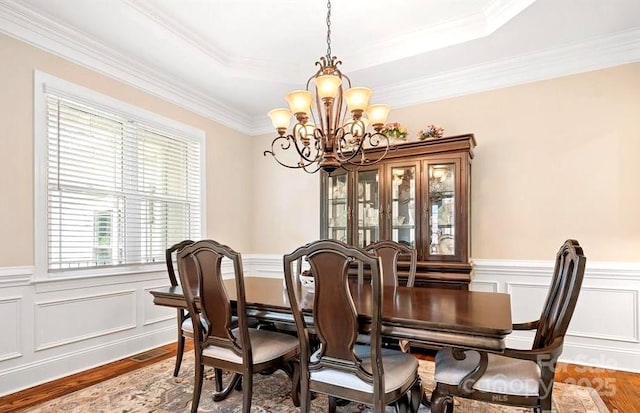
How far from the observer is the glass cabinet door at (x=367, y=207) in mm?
3693

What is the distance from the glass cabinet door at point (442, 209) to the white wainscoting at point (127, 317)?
47 cm

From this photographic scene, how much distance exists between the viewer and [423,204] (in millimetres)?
3404

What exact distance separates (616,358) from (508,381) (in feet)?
6.84

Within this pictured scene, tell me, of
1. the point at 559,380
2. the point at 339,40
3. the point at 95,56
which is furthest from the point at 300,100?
the point at 559,380

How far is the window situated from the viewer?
9.42 feet

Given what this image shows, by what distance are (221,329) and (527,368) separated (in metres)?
1.61

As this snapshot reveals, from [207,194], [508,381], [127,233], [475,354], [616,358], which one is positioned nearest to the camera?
[508,381]

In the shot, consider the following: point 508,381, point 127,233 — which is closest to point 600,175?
point 508,381

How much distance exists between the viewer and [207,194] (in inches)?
168

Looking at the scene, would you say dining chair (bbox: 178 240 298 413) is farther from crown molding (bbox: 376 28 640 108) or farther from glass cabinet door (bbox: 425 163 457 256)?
crown molding (bbox: 376 28 640 108)

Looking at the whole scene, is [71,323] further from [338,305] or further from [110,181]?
[338,305]

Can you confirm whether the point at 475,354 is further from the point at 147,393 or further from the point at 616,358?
the point at 147,393

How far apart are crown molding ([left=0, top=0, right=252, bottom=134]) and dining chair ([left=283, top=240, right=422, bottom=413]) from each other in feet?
8.67

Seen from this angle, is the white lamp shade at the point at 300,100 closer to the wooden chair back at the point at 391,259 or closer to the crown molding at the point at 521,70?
the wooden chair back at the point at 391,259
